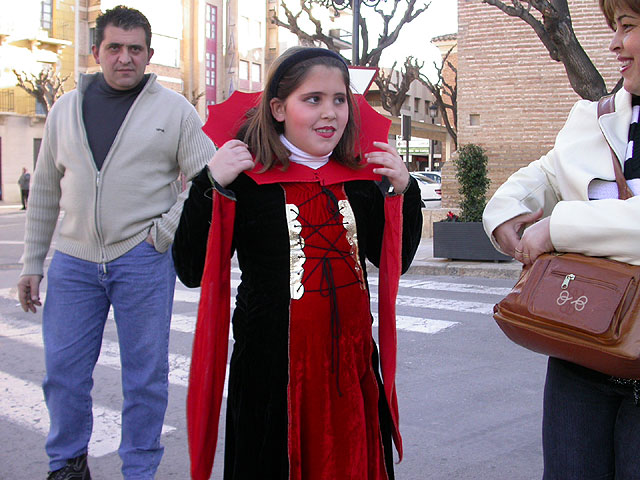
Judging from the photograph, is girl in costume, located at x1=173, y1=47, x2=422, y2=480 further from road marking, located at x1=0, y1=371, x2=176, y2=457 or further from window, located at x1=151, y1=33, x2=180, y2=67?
window, located at x1=151, y1=33, x2=180, y2=67

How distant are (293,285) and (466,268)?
9.13 metres

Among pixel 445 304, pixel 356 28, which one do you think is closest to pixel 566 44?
pixel 356 28

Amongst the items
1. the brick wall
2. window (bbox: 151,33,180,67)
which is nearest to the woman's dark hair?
the brick wall

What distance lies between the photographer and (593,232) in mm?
1893

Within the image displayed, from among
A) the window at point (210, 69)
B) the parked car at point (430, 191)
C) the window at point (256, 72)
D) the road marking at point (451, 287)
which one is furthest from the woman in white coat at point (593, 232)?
the window at point (256, 72)

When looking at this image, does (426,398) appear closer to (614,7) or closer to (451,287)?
(614,7)

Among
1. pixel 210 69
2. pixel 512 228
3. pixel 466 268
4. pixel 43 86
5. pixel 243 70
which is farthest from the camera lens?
pixel 243 70

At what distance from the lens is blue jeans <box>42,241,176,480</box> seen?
10.8 feet

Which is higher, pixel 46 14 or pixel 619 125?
pixel 46 14

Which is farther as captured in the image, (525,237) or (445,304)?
(445,304)

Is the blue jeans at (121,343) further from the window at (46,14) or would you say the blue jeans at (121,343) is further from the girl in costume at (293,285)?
the window at (46,14)

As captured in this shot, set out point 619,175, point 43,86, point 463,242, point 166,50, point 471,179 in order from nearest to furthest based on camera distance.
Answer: point 619,175
point 463,242
point 471,179
point 43,86
point 166,50

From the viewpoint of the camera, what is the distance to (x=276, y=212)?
2375mm

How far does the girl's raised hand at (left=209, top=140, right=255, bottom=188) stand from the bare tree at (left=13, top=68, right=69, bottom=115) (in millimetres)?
36063
